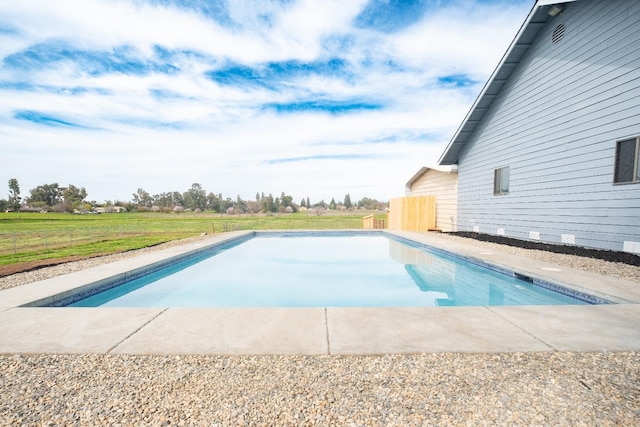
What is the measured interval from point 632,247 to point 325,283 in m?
6.53

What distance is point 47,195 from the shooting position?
67.2 metres

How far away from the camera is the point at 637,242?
19.0ft

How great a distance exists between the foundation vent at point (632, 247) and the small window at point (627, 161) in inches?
52.2

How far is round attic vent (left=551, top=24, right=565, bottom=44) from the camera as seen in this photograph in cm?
756

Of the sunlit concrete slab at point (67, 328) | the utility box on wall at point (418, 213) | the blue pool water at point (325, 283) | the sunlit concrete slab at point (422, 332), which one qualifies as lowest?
the blue pool water at point (325, 283)

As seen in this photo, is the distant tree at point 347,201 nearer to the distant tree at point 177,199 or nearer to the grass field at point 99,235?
the grass field at point 99,235

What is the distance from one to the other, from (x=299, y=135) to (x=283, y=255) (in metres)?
10.5

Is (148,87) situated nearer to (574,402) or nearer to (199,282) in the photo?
(199,282)

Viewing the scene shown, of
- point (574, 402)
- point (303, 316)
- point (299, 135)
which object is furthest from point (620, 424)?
point (299, 135)

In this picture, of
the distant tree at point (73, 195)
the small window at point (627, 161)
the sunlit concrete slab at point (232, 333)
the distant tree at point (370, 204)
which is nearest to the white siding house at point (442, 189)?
the small window at point (627, 161)

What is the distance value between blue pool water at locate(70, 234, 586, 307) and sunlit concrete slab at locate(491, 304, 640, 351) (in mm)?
1062

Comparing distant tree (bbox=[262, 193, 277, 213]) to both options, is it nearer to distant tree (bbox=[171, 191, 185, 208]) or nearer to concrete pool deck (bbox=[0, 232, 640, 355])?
distant tree (bbox=[171, 191, 185, 208])

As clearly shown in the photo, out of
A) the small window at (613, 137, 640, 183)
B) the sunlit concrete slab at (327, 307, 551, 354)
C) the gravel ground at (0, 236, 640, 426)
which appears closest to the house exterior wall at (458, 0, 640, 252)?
the small window at (613, 137, 640, 183)

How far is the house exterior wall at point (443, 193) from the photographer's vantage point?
13.1 metres
